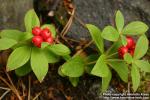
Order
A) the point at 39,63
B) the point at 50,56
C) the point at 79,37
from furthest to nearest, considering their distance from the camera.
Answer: the point at 79,37, the point at 50,56, the point at 39,63

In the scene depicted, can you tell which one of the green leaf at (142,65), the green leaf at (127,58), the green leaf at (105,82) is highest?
the green leaf at (127,58)

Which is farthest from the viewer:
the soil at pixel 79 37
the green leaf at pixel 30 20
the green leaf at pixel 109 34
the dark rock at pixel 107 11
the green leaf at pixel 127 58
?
the dark rock at pixel 107 11

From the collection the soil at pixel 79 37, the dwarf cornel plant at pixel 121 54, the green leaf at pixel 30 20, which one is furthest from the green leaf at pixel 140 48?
the green leaf at pixel 30 20

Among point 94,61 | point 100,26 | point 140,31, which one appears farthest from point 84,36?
point 140,31

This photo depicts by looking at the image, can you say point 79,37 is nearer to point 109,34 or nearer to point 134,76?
point 109,34

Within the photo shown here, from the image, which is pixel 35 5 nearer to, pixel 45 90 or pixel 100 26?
pixel 100 26

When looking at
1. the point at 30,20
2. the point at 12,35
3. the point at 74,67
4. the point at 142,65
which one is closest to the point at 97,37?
the point at 74,67

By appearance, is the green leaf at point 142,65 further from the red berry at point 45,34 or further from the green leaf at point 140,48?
the red berry at point 45,34
